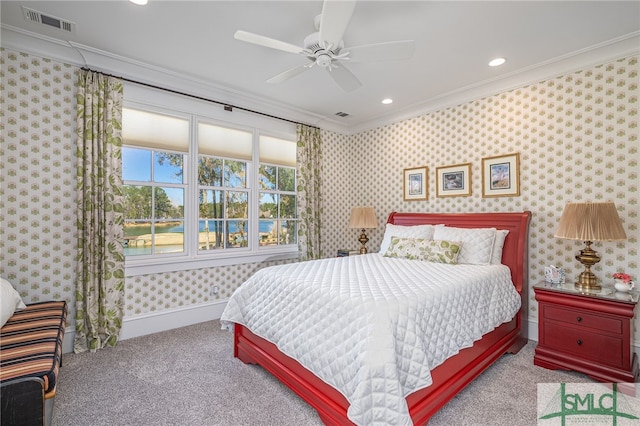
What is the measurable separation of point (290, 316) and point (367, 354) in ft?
2.33

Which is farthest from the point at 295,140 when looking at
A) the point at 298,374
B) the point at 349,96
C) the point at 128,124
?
the point at 298,374

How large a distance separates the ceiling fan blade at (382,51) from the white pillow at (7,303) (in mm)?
2878

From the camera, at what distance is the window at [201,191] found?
317 centimetres

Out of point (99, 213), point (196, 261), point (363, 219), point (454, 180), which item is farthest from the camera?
point (363, 219)

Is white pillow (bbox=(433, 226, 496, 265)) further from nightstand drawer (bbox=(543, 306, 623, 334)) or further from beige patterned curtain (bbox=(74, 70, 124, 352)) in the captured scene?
beige patterned curtain (bbox=(74, 70, 124, 352))

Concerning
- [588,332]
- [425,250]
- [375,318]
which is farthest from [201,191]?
[588,332]

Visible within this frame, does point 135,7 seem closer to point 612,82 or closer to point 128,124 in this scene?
point 128,124

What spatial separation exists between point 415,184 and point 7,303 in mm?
4143

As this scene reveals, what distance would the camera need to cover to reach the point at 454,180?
12.1ft

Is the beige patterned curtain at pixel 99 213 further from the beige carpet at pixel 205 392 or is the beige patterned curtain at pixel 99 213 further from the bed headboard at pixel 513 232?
the bed headboard at pixel 513 232

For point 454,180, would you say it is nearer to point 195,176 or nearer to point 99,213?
point 195,176

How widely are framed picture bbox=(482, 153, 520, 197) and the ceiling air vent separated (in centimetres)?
415

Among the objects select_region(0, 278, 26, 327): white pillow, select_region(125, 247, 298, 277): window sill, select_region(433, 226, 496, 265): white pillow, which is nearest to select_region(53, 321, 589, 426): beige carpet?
select_region(0, 278, 26, 327): white pillow

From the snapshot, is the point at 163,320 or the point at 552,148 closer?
the point at 552,148
